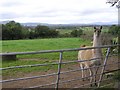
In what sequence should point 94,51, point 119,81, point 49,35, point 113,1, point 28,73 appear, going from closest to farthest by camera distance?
point 119,81 → point 113,1 → point 94,51 → point 28,73 → point 49,35

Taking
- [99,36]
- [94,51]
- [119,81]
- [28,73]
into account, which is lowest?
[28,73]

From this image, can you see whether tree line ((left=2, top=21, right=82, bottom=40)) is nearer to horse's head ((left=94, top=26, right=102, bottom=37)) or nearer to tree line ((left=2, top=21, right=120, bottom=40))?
tree line ((left=2, top=21, right=120, bottom=40))

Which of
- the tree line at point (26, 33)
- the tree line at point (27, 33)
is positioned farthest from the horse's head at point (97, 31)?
A: the tree line at point (26, 33)

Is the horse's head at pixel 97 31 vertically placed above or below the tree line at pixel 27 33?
above

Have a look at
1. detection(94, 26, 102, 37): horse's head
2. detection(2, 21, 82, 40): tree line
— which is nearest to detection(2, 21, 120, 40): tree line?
detection(2, 21, 82, 40): tree line

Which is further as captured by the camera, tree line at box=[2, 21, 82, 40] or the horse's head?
tree line at box=[2, 21, 82, 40]

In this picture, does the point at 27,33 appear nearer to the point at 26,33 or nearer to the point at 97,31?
the point at 26,33

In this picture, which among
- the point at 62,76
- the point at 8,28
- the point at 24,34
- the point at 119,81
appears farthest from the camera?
the point at 24,34

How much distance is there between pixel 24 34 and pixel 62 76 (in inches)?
719

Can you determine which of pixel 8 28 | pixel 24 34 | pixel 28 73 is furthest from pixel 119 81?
pixel 24 34

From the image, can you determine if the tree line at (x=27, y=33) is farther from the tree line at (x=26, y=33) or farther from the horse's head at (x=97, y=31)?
the horse's head at (x=97, y=31)

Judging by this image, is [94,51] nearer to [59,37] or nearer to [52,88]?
[52,88]

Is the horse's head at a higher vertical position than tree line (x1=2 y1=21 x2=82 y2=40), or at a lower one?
higher

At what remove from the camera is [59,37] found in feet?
88.4
